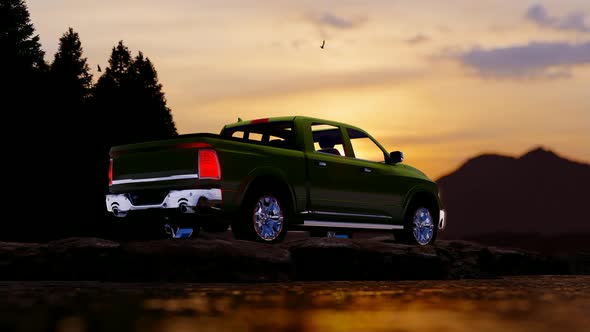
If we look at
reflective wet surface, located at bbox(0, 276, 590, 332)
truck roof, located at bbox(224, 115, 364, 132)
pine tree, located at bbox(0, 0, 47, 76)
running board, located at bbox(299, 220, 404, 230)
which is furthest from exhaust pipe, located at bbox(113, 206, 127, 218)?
pine tree, located at bbox(0, 0, 47, 76)

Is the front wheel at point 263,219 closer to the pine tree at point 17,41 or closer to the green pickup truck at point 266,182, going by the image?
the green pickup truck at point 266,182

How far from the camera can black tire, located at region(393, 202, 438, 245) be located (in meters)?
15.5

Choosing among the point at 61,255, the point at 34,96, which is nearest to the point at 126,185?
the point at 61,255

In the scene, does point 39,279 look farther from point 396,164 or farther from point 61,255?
point 396,164

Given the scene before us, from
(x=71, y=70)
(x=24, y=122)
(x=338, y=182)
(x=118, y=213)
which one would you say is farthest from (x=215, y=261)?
(x=71, y=70)

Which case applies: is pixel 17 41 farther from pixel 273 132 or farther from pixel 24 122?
pixel 273 132

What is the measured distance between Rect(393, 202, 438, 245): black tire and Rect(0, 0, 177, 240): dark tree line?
28673mm

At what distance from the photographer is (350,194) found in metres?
14.0

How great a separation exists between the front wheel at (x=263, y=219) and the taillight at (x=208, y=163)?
0.77m

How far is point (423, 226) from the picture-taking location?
52.3 ft

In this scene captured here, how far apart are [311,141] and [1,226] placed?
2993cm

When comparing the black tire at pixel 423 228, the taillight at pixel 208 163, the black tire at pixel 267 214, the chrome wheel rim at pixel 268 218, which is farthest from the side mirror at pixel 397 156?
the taillight at pixel 208 163

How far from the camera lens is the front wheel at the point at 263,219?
12062 mm

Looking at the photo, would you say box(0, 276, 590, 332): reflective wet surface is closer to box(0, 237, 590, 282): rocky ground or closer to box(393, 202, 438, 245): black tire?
box(0, 237, 590, 282): rocky ground
